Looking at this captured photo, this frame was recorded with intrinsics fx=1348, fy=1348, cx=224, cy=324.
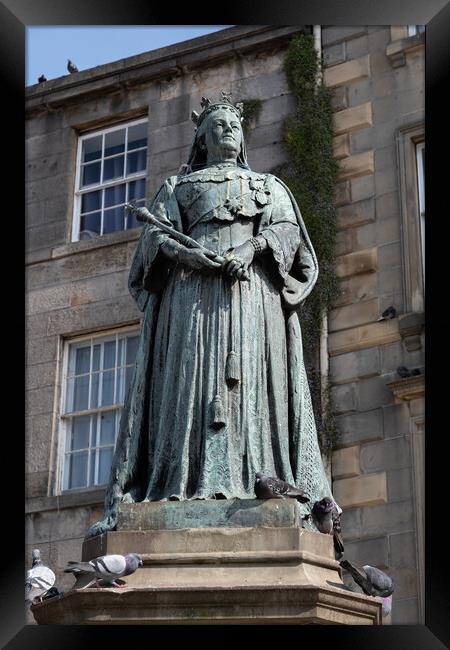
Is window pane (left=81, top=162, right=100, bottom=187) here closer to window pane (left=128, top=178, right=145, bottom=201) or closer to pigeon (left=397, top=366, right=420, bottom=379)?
window pane (left=128, top=178, right=145, bottom=201)

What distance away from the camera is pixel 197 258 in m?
7.43

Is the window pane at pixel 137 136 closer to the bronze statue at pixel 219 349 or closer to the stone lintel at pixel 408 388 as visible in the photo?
the stone lintel at pixel 408 388

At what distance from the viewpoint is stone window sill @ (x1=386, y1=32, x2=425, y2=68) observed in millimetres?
17172

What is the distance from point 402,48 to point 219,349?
1092 centimetres

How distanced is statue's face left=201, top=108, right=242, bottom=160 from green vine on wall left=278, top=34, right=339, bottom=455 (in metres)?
8.05

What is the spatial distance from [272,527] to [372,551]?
28.0 feet

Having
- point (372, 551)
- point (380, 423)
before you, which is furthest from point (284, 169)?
point (372, 551)

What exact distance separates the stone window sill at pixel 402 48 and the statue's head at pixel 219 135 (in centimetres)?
953

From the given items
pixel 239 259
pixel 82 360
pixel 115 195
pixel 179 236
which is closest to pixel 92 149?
pixel 115 195

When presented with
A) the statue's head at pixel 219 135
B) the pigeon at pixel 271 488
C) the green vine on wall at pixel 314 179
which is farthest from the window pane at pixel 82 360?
the pigeon at pixel 271 488

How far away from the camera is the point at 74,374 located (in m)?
17.9

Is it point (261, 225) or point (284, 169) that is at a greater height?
point (284, 169)

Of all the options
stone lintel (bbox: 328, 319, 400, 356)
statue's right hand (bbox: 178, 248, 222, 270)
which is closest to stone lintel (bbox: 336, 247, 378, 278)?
stone lintel (bbox: 328, 319, 400, 356)
